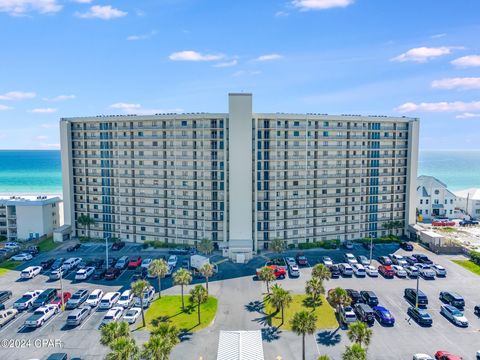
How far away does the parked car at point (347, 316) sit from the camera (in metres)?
43.7

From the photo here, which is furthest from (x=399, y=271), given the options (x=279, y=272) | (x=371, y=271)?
(x=279, y=272)

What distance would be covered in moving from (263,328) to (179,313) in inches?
467

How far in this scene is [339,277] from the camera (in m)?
60.1

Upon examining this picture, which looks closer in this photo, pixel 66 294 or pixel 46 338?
pixel 46 338

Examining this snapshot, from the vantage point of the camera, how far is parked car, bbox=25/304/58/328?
4347cm

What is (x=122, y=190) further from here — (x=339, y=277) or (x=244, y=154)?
(x=339, y=277)

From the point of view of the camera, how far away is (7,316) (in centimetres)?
4512

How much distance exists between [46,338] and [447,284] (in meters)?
59.6

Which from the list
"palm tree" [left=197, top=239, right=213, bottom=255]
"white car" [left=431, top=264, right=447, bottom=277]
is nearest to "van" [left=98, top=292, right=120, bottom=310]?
"palm tree" [left=197, top=239, right=213, bottom=255]

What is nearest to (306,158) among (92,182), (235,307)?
(235,307)

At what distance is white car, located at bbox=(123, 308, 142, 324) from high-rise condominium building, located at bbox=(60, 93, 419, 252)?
87.2ft

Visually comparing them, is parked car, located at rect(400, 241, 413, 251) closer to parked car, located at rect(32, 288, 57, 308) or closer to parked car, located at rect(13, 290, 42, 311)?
parked car, located at rect(32, 288, 57, 308)

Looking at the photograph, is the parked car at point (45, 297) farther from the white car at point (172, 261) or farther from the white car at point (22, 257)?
the white car at point (22, 257)

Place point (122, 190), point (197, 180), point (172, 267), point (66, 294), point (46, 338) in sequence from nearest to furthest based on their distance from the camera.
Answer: point (46, 338), point (66, 294), point (172, 267), point (197, 180), point (122, 190)
